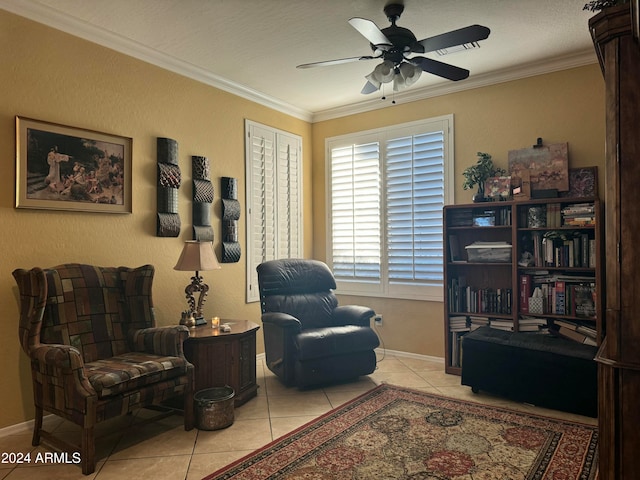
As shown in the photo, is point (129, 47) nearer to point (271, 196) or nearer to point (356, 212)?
point (271, 196)

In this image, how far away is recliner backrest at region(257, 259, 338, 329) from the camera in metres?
4.13

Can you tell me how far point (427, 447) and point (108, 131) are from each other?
326cm

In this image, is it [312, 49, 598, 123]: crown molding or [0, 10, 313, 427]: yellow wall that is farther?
[312, 49, 598, 123]: crown molding

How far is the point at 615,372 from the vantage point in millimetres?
1669

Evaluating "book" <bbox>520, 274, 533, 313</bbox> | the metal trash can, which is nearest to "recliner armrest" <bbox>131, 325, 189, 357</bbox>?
the metal trash can

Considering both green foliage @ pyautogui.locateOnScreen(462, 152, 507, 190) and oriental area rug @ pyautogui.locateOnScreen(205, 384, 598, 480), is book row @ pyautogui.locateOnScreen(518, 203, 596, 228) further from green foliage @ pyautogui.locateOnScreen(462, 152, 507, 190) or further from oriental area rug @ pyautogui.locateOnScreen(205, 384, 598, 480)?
oriental area rug @ pyautogui.locateOnScreen(205, 384, 598, 480)

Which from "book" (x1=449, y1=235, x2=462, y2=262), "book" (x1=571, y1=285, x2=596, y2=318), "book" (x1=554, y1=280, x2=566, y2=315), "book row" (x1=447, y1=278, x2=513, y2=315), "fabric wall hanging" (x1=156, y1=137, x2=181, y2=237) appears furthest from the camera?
"book" (x1=449, y1=235, x2=462, y2=262)

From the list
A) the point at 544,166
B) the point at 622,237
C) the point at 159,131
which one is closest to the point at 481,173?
the point at 544,166

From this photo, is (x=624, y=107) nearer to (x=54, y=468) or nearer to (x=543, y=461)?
(x=543, y=461)

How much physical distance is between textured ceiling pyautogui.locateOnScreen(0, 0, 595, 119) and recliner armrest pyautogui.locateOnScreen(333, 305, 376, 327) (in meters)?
2.27

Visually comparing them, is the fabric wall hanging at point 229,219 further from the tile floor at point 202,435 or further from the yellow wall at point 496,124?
the yellow wall at point 496,124

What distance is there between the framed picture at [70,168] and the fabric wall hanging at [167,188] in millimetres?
279

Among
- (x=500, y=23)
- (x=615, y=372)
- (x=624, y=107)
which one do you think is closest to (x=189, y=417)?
(x=615, y=372)

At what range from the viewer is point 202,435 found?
2895mm
